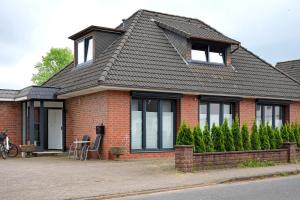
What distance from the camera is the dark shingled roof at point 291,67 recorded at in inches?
1487

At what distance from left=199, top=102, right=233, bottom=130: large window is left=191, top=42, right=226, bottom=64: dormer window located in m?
2.27

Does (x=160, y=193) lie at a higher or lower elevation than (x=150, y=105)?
lower

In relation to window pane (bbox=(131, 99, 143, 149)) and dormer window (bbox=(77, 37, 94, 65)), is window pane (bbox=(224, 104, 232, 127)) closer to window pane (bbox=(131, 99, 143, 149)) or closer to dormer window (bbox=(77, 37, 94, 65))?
window pane (bbox=(131, 99, 143, 149))

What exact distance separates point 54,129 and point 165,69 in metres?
7.25

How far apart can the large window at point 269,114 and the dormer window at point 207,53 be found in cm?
329

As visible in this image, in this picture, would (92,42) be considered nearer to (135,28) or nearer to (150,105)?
(135,28)

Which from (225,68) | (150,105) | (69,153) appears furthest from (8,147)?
(225,68)

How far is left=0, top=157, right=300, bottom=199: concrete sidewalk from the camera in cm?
1202

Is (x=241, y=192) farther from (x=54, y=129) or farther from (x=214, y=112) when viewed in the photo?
(x=54, y=129)

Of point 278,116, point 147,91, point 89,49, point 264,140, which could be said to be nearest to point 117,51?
point 147,91

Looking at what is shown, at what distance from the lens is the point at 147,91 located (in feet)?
69.1

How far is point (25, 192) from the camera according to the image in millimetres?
11883

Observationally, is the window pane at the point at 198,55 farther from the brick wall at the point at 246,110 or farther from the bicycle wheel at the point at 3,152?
the bicycle wheel at the point at 3,152

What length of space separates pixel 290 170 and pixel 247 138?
89.6 inches
